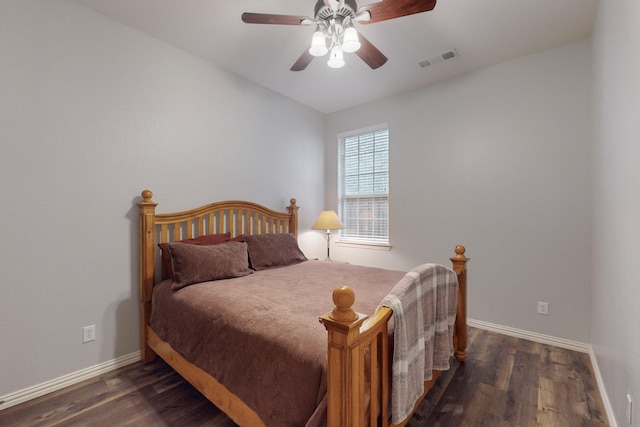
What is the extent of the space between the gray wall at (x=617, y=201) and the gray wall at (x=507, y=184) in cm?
30

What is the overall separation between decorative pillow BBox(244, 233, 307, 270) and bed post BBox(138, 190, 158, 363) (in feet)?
2.78

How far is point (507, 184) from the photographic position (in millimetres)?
2861

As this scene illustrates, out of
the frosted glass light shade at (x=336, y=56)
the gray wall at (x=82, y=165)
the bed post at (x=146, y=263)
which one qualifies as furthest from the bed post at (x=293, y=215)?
the frosted glass light shade at (x=336, y=56)

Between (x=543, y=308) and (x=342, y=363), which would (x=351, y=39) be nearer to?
(x=342, y=363)

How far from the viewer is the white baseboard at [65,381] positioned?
71.4 inches

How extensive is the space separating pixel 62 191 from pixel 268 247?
1659 mm

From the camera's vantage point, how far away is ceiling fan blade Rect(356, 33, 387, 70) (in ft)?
6.36

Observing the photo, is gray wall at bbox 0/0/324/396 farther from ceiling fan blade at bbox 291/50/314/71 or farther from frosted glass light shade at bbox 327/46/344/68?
frosted glass light shade at bbox 327/46/344/68

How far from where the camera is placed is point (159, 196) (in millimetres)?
2539

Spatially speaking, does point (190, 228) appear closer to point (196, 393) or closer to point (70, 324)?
point (70, 324)

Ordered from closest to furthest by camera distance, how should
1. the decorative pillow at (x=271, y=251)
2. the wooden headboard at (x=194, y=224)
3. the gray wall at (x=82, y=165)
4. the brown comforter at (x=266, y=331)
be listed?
the brown comforter at (x=266, y=331) < the gray wall at (x=82, y=165) < the wooden headboard at (x=194, y=224) < the decorative pillow at (x=271, y=251)

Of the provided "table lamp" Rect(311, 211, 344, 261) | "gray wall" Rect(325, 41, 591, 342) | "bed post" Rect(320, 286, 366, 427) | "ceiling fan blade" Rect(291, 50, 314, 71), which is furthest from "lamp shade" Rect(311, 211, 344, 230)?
"bed post" Rect(320, 286, 366, 427)

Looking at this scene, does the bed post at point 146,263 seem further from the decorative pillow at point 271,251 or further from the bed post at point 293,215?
the bed post at point 293,215

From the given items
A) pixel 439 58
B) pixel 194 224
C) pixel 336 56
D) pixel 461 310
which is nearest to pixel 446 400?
pixel 461 310
